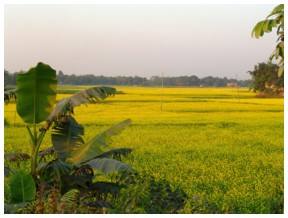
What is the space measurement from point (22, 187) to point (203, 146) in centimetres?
694

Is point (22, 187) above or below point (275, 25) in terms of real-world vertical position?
below

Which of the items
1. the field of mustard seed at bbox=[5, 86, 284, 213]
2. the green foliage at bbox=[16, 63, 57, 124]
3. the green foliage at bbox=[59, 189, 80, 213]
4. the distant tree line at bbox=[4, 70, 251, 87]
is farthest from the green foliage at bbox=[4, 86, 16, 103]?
the distant tree line at bbox=[4, 70, 251, 87]

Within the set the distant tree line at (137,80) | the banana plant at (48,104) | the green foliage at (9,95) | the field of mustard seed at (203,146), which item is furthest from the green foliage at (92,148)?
the distant tree line at (137,80)

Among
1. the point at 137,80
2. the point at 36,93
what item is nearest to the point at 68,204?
the point at 36,93

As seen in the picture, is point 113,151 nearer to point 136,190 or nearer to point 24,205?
point 136,190

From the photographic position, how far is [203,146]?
11.0 metres

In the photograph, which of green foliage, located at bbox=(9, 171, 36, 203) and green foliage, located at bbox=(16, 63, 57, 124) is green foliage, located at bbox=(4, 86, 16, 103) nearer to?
green foliage, located at bbox=(16, 63, 57, 124)

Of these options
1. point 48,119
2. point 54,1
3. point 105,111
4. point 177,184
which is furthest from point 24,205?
point 105,111

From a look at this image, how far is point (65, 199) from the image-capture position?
4.08 m

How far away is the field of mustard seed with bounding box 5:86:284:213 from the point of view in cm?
589

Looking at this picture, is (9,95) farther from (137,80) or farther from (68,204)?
(137,80)

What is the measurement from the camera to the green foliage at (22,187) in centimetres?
439

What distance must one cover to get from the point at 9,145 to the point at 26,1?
6.66 metres

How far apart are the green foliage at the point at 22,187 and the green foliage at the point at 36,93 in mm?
567
